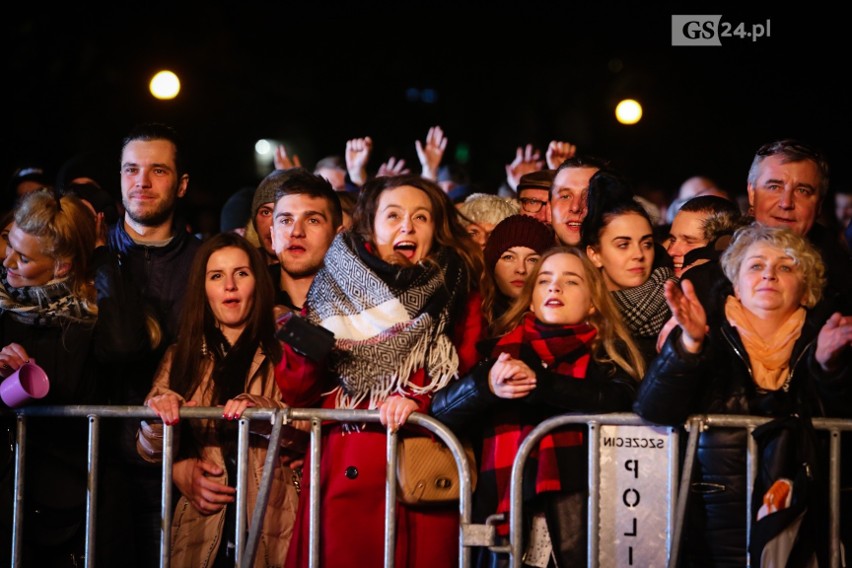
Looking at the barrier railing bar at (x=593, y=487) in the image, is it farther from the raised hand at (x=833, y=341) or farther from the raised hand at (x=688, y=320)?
the raised hand at (x=833, y=341)

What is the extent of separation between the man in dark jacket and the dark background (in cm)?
451

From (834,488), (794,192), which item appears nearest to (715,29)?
(794,192)

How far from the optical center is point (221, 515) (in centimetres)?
509

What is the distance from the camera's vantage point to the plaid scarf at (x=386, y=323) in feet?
15.8

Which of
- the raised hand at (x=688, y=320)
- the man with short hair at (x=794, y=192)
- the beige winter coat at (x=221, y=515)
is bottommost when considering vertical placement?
the beige winter coat at (x=221, y=515)

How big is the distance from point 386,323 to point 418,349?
7.1 inches

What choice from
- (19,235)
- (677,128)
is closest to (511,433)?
(19,235)

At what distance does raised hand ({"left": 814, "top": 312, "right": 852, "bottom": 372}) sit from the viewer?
423 cm

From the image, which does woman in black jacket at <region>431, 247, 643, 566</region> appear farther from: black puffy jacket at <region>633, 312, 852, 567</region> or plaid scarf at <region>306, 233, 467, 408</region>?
black puffy jacket at <region>633, 312, 852, 567</region>

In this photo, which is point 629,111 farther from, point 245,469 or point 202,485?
point 245,469

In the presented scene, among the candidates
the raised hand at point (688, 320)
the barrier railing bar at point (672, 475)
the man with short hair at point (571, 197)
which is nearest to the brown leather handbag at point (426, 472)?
the barrier railing bar at point (672, 475)

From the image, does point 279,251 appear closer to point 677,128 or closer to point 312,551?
point 312,551

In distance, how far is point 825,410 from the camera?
14.7 ft

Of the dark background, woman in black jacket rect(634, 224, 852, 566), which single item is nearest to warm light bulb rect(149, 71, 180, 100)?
the dark background
